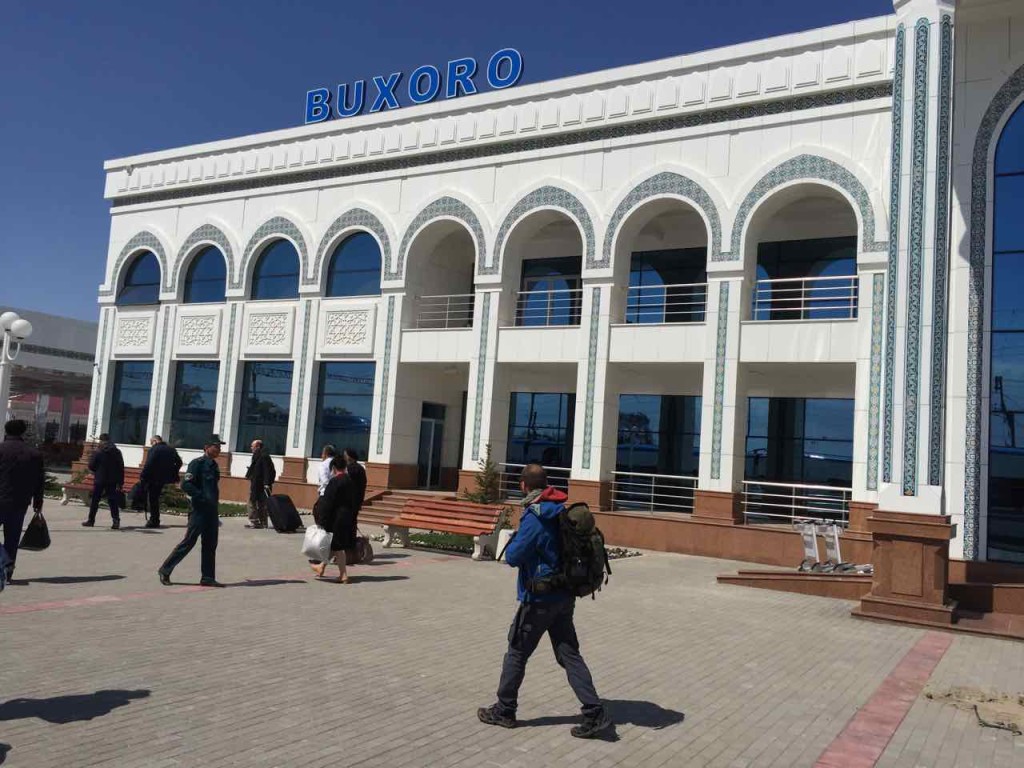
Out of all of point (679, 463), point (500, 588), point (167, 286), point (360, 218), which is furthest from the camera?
point (167, 286)

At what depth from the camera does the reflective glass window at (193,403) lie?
2623cm

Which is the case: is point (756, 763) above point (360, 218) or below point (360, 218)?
below

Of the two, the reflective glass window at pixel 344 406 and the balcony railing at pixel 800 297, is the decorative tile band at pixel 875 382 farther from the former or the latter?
the reflective glass window at pixel 344 406

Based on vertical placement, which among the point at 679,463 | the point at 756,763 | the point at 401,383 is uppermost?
the point at 401,383

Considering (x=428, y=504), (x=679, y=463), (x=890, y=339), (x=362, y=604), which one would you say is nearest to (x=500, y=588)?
(x=362, y=604)

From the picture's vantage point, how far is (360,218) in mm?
23703

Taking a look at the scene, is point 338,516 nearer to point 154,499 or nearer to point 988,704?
point 154,499

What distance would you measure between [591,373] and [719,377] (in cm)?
299

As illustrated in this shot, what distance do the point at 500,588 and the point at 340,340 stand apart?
527 inches

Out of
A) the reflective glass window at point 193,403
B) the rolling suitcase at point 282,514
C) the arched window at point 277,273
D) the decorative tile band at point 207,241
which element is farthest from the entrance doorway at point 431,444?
the decorative tile band at point 207,241

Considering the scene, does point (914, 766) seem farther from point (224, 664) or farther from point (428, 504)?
point (428, 504)

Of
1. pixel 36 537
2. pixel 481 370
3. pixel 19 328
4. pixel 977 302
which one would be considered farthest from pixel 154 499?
pixel 977 302

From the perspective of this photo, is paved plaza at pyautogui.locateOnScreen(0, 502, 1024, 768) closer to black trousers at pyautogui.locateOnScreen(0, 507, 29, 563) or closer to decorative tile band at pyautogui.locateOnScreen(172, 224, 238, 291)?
black trousers at pyautogui.locateOnScreen(0, 507, 29, 563)

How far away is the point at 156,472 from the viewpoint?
16.1m
